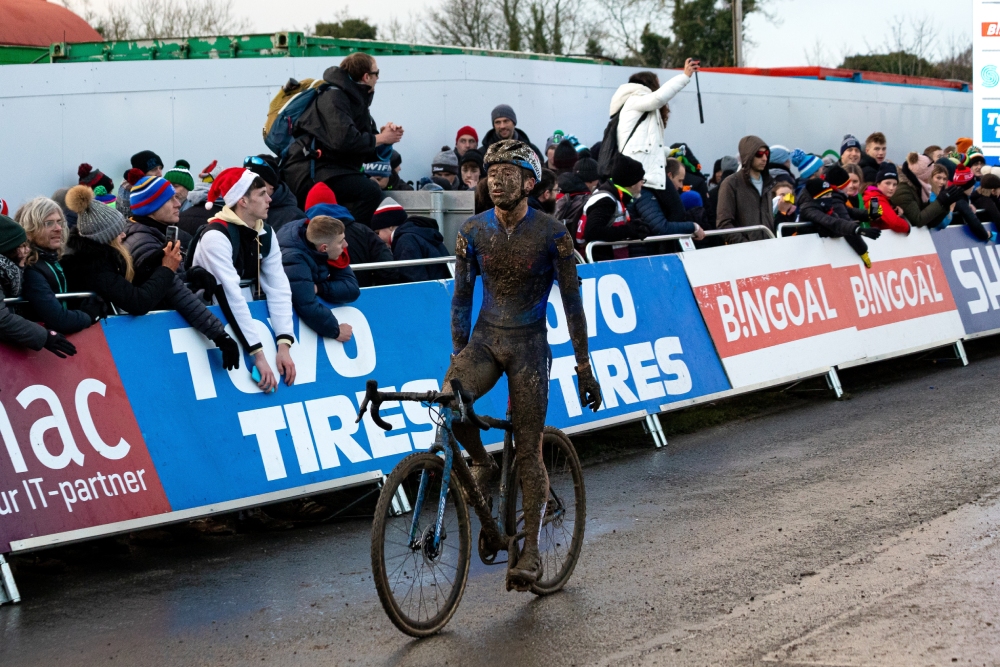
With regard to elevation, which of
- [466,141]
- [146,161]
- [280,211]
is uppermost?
[146,161]

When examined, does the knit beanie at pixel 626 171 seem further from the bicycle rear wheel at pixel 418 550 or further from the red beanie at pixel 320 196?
the bicycle rear wheel at pixel 418 550

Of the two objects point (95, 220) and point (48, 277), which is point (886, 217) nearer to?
point (95, 220)

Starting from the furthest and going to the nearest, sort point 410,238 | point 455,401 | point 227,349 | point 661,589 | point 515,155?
point 410,238
point 227,349
point 661,589
point 515,155
point 455,401

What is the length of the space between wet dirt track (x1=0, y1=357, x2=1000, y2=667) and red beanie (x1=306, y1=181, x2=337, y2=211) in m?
2.88

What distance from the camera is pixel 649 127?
38.8 feet

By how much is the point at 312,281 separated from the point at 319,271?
130 millimetres

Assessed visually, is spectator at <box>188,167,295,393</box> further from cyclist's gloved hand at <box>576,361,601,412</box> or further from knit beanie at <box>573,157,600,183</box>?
knit beanie at <box>573,157,600,183</box>

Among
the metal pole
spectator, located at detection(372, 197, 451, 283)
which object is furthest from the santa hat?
the metal pole

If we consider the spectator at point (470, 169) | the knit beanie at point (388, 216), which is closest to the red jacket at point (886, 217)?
the spectator at point (470, 169)

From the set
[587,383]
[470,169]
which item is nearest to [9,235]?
[587,383]

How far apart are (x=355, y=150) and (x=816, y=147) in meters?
14.9

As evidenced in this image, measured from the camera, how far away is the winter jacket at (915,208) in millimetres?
13727

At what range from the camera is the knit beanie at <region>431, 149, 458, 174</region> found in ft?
49.5

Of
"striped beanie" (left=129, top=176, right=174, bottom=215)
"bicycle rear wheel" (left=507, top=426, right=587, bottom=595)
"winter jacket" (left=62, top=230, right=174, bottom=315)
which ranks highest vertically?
"striped beanie" (left=129, top=176, right=174, bottom=215)
